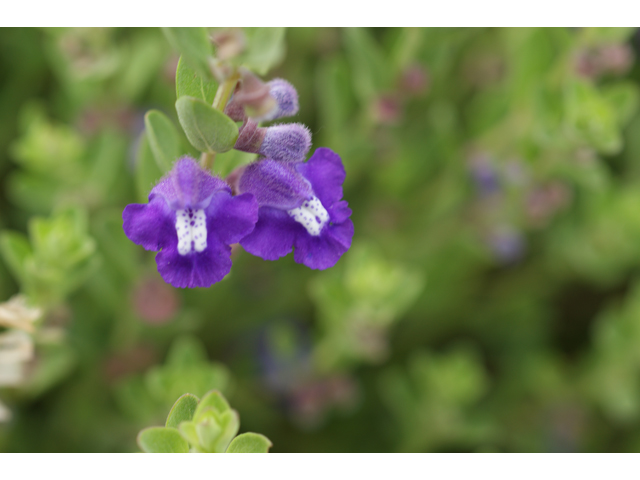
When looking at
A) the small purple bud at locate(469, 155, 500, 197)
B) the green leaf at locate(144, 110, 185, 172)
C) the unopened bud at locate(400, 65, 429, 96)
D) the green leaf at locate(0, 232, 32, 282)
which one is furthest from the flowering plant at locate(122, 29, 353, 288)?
the small purple bud at locate(469, 155, 500, 197)

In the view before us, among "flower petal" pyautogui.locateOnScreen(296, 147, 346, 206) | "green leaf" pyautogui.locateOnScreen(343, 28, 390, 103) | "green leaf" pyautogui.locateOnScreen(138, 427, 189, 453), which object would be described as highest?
"green leaf" pyautogui.locateOnScreen(343, 28, 390, 103)

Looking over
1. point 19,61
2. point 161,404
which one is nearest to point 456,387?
point 161,404

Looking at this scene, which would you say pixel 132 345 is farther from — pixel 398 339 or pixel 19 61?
pixel 19 61

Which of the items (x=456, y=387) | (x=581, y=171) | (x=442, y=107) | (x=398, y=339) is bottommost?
(x=456, y=387)

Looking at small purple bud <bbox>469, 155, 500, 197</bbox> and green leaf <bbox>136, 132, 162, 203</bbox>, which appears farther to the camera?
small purple bud <bbox>469, 155, 500, 197</bbox>

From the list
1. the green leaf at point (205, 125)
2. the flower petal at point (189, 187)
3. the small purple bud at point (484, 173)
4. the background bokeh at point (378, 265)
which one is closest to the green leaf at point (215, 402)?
the flower petal at point (189, 187)

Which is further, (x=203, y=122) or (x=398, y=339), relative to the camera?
(x=398, y=339)

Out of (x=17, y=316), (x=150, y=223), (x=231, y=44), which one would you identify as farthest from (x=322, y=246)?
(x=17, y=316)

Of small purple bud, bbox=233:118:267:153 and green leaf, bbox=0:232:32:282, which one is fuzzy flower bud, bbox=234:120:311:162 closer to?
small purple bud, bbox=233:118:267:153
